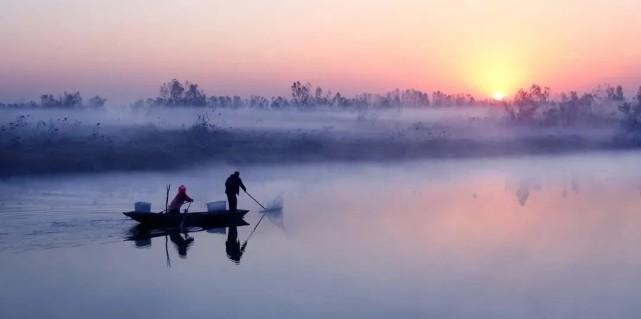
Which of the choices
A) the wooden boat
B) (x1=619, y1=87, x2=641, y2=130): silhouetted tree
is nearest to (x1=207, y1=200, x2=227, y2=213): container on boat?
the wooden boat

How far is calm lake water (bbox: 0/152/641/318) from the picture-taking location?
1309 cm

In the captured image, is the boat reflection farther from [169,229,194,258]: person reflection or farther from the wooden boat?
the wooden boat

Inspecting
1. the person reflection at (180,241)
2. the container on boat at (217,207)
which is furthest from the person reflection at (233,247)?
the person reflection at (180,241)

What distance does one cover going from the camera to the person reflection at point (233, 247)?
17.5m

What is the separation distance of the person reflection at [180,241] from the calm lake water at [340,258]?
16 cm

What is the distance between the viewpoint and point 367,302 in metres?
13.3

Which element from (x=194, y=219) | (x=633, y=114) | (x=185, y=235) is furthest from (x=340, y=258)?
(x=633, y=114)

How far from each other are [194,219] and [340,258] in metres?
6.58

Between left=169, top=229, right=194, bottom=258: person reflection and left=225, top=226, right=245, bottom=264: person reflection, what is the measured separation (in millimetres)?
1026

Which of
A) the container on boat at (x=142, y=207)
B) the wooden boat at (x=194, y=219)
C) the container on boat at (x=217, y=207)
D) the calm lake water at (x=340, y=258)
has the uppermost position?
the container on boat at (x=142, y=207)

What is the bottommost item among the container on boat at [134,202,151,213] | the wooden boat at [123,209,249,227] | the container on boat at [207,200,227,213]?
the wooden boat at [123,209,249,227]

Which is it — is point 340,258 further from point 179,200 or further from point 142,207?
point 142,207

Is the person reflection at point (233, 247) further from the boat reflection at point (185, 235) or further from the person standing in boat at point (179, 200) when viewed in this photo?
the person standing in boat at point (179, 200)

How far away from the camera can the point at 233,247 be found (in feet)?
62.2
